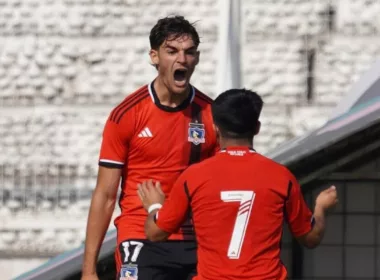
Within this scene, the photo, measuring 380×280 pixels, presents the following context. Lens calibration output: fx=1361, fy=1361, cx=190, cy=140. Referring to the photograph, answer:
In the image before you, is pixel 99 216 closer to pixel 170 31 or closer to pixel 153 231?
pixel 153 231

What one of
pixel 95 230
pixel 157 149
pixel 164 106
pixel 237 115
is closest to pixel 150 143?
pixel 157 149

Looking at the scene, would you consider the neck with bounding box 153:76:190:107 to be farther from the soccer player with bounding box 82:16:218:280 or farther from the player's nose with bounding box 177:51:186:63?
the player's nose with bounding box 177:51:186:63

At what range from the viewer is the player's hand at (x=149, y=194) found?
489cm

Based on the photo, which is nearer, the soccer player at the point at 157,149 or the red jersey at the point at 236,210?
the red jersey at the point at 236,210

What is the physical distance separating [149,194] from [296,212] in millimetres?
561

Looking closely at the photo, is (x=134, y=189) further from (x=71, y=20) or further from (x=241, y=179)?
(x=71, y=20)

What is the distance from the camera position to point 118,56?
391 inches

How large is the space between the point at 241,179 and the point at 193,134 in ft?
2.21

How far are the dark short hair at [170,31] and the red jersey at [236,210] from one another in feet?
2.25

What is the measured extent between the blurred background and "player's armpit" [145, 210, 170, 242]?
15.6 ft

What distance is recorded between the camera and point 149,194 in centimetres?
491

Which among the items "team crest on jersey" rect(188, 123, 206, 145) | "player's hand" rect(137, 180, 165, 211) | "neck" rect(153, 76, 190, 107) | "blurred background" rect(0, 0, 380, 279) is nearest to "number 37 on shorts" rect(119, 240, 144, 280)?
"player's hand" rect(137, 180, 165, 211)

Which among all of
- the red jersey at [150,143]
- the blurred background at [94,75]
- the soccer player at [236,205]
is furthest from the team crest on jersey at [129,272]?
the blurred background at [94,75]

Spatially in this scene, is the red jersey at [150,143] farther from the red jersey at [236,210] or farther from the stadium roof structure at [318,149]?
the stadium roof structure at [318,149]
